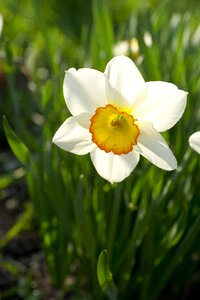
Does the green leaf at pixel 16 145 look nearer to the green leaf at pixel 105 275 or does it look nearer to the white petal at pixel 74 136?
the white petal at pixel 74 136

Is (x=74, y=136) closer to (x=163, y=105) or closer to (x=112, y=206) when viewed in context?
(x=163, y=105)

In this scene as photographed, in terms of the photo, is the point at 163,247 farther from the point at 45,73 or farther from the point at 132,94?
the point at 45,73

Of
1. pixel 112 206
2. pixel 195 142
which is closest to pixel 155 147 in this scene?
pixel 195 142

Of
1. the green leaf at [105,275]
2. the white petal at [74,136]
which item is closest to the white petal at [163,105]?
the white petal at [74,136]

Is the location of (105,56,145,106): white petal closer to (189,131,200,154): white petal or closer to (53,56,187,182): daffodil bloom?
(53,56,187,182): daffodil bloom

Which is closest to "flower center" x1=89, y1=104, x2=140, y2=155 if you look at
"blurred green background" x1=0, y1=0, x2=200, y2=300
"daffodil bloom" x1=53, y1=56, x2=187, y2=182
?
"daffodil bloom" x1=53, y1=56, x2=187, y2=182
